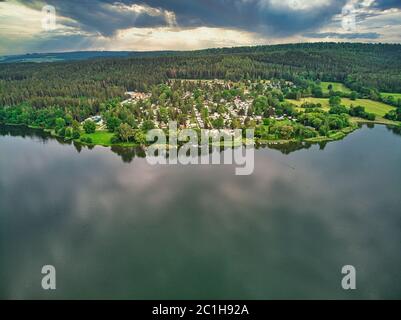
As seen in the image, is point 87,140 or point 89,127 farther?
point 89,127

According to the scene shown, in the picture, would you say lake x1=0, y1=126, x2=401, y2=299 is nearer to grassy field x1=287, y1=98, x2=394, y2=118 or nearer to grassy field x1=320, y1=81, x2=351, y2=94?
grassy field x1=287, y1=98, x2=394, y2=118

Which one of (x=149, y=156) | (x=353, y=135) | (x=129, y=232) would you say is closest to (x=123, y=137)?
(x=149, y=156)

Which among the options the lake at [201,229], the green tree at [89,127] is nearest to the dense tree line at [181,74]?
the green tree at [89,127]

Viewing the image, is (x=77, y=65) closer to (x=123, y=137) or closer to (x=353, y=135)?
(x=123, y=137)

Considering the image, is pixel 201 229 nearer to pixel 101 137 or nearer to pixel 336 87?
pixel 101 137

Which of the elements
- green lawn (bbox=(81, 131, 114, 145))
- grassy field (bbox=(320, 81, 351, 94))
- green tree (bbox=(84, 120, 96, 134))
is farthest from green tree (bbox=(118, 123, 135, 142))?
grassy field (bbox=(320, 81, 351, 94))

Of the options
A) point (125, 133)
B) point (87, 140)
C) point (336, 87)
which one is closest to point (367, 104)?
point (336, 87)
